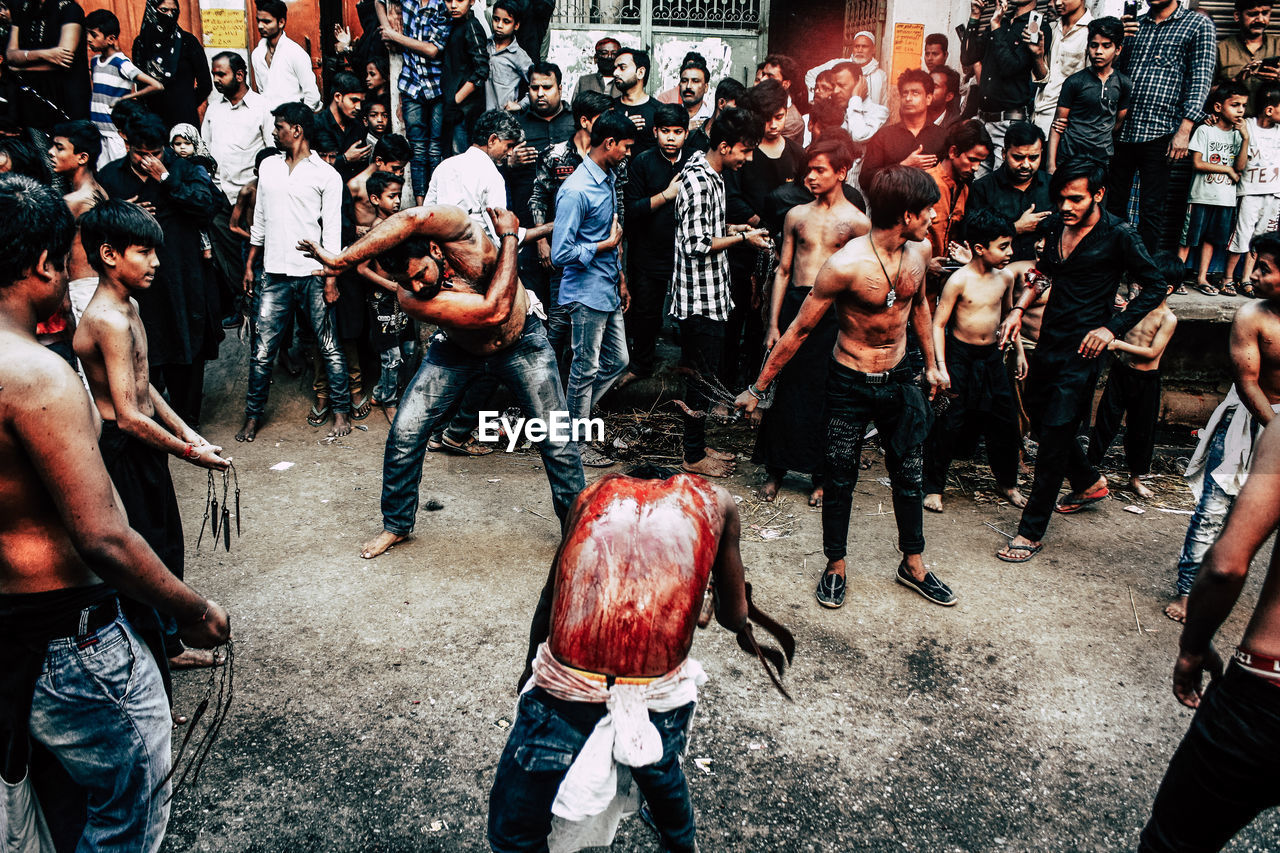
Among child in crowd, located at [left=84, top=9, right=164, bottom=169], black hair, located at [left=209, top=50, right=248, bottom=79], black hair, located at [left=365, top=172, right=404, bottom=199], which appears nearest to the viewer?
black hair, located at [left=365, top=172, right=404, bottom=199]

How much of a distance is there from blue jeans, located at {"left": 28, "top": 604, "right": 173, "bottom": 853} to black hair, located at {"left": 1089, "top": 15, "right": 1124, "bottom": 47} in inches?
306

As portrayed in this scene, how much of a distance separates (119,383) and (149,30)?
255 inches

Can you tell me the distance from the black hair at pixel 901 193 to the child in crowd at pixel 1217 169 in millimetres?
5171

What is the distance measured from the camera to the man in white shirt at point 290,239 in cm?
632

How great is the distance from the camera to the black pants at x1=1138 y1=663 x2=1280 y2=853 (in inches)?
80.4

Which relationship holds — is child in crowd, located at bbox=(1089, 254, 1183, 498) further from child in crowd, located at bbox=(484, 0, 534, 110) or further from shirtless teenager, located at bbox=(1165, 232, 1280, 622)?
child in crowd, located at bbox=(484, 0, 534, 110)

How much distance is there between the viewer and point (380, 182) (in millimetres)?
6305

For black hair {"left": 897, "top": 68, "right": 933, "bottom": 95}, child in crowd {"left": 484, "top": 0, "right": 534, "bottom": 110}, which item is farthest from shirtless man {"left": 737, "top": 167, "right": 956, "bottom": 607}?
child in crowd {"left": 484, "top": 0, "right": 534, "bottom": 110}

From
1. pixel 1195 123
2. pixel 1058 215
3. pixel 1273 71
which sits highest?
pixel 1273 71

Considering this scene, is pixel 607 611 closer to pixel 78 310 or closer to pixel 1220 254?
pixel 78 310

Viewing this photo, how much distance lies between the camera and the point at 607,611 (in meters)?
1.98

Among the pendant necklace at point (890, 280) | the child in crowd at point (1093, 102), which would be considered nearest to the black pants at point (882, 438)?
the pendant necklace at point (890, 280)

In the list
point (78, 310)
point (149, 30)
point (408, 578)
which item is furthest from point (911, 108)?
point (149, 30)

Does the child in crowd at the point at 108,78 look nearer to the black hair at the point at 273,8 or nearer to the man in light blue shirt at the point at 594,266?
the black hair at the point at 273,8
